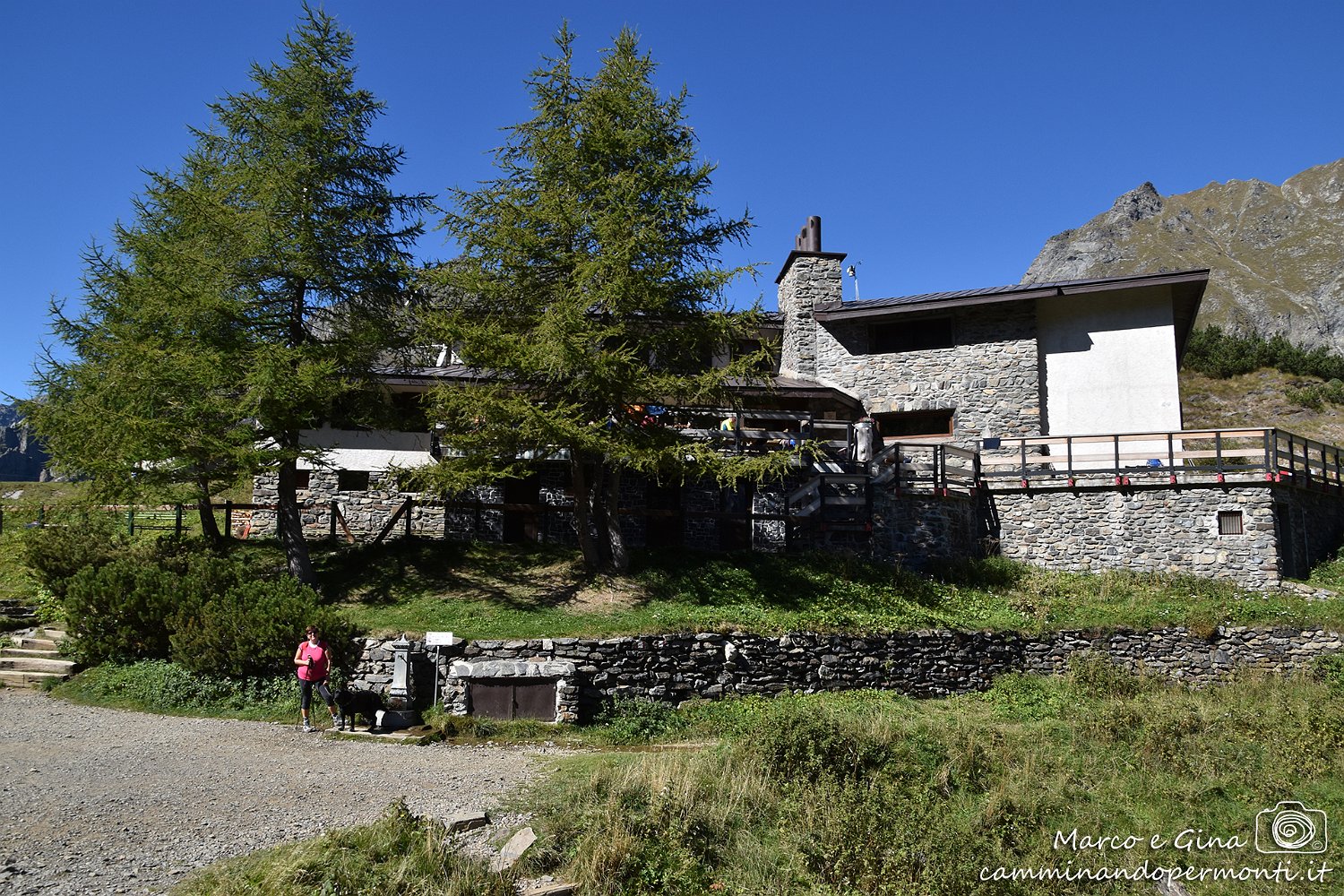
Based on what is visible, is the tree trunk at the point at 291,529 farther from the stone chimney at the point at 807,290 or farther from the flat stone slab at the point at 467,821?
the stone chimney at the point at 807,290

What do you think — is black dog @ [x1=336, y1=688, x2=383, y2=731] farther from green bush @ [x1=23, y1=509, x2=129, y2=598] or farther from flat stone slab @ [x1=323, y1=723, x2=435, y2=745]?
green bush @ [x1=23, y1=509, x2=129, y2=598]

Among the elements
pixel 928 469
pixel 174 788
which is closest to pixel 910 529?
pixel 928 469

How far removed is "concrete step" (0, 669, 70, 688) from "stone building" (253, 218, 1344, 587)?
603cm

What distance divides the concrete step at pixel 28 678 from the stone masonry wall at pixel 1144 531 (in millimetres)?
21030

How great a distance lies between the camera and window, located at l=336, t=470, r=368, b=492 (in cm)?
2253

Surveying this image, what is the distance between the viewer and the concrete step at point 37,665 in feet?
50.8

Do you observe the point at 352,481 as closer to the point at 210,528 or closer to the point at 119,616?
the point at 210,528

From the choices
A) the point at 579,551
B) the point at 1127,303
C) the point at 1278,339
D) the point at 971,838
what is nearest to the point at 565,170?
the point at 579,551

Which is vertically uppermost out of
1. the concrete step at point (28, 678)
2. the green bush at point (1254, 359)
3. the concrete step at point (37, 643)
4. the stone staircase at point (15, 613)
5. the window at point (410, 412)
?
the green bush at point (1254, 359)

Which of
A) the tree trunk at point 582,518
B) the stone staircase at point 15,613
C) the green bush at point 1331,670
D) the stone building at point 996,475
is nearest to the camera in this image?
the green bush at point 1331,670

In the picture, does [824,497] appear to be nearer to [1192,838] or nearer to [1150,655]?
[1150,655]

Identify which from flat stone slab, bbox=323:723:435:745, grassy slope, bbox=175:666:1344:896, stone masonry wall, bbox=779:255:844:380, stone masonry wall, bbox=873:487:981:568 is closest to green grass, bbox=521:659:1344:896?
grassy slope, bbox=175:666:1344:896

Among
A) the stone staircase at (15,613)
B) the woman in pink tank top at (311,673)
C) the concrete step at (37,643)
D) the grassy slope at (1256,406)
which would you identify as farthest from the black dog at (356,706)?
the grassy slope at (1256,406)

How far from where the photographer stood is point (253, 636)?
14.4 meters
